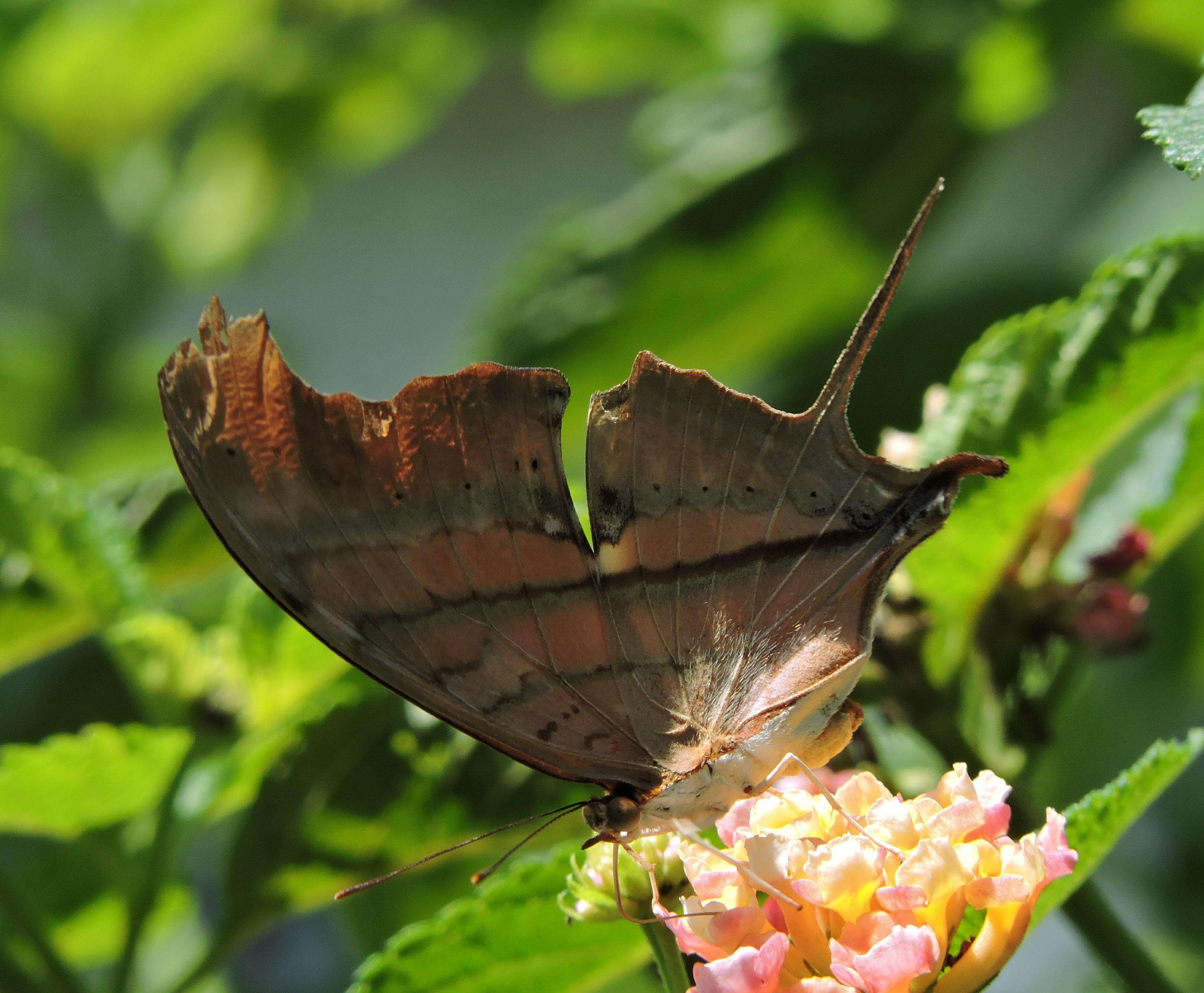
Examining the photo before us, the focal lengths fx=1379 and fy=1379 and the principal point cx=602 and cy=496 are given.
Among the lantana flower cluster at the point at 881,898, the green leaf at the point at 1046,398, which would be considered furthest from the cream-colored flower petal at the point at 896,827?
the green leaf at the point at 1046,398

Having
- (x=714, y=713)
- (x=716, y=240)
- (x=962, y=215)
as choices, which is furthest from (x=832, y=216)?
(x=714, y=713)

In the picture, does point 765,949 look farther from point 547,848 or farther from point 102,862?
point 102,862

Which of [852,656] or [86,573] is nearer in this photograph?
[852,656]

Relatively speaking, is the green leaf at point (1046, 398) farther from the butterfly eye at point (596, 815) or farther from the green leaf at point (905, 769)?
the butterfly eye at point (596, 815)

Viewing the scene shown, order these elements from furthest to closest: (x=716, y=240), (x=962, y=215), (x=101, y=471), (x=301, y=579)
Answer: (x=101, y=471) → (x=962, y=215) → (x=716, y=240) → (x=301, y=579)

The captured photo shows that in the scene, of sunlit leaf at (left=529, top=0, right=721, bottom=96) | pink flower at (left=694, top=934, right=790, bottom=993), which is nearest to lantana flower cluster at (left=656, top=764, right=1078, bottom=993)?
pink flower at (left=694, top=934, right=790, bottom=993)

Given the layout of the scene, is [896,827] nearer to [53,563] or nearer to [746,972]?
[746,972]

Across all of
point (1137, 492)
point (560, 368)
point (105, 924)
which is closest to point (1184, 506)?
point (1137, 492)
